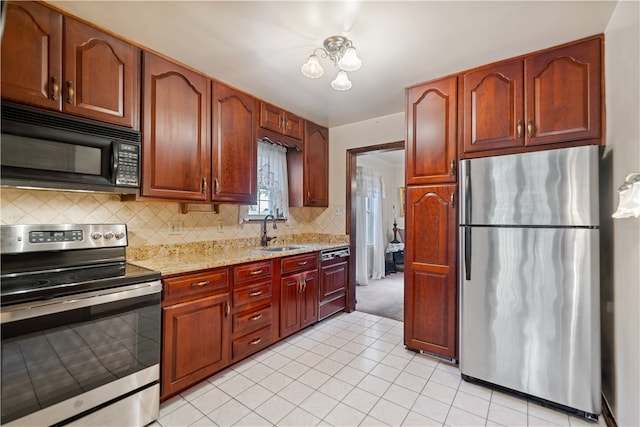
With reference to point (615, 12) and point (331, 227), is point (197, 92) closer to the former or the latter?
point (331, 227)

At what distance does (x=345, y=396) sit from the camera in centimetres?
194

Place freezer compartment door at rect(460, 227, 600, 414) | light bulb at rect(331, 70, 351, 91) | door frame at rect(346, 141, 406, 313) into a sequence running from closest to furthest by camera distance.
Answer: freezer compartment door at rect(460, 227, 600, 414) → light bulb at rect(331, 70, 351, 91) → door frame at rect(346, 141, 406, 313)

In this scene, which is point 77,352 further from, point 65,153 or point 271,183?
point 271,183

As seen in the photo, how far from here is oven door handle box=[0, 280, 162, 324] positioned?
1259mm

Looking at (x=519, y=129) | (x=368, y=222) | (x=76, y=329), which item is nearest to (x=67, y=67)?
(x=76, y=329)

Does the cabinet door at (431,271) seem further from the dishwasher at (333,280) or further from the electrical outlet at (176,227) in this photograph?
the electrical outlet at (176,227)

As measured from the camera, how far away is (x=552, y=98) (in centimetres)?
198

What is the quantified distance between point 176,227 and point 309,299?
145 cm

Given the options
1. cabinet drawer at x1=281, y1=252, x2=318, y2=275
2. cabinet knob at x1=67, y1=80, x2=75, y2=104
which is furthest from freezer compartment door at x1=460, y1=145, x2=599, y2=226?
cabinet knob at x1=67, y1=80, x2=75, y2=104

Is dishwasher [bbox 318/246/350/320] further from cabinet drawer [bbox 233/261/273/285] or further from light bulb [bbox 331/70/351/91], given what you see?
light bulb [bbox 331/70/351/91]

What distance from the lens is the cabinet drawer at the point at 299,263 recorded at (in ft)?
8.95

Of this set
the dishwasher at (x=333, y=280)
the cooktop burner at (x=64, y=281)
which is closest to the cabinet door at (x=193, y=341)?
the cooktop burner at (x=64, y=281)

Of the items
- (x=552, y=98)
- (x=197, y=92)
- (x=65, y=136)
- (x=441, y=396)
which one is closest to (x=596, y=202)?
(x=552, y=98)

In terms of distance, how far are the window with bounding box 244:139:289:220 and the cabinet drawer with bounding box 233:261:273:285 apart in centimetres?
79
